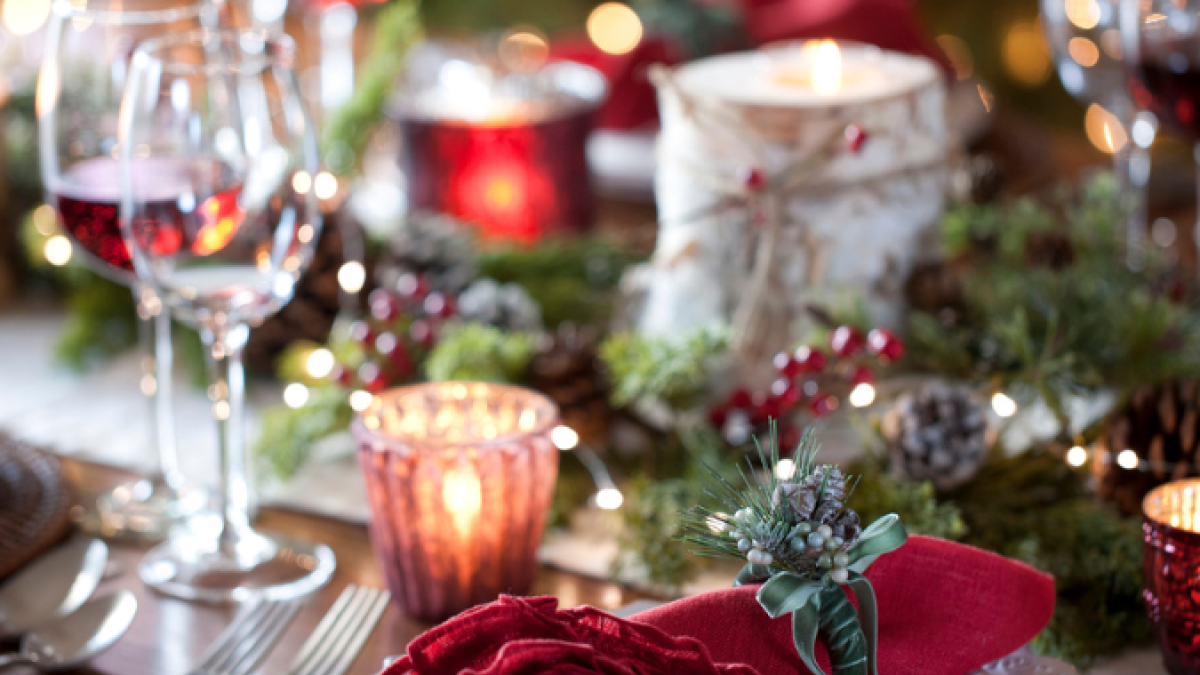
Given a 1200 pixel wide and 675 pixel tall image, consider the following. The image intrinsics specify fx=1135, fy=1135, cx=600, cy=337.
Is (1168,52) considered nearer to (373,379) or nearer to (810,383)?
(810,383)

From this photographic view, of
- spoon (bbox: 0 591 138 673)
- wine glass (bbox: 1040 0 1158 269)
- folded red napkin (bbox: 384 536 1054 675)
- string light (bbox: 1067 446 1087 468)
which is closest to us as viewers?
folded red napkin (bbox: 384 536 1054 675)

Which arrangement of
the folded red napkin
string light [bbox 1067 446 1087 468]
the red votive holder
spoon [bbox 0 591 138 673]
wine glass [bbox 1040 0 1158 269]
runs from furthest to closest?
1. the red votive holder
2. wine glass [bbox 1040 0 1158 269]
3. string light [bbox 1067 446 1087 468]
4. spoon [bbox 0 591 138 673]
5. the folded red napkin

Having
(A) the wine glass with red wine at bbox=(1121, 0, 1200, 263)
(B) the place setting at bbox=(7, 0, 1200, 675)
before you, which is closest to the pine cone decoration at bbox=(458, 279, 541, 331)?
(B) the place setting at bbox=(7, 0, 1200, 675)

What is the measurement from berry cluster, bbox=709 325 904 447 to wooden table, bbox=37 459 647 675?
126 mm

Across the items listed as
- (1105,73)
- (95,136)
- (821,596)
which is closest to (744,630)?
(821,596)

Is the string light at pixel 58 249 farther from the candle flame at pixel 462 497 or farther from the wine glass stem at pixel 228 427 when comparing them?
the candle flame at pixel 462 497

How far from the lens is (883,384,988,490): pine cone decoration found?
2.01 ft

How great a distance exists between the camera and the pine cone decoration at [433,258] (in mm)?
911

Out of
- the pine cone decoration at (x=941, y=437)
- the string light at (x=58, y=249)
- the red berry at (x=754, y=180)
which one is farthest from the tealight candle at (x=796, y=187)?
the string light at (x=58, y=249)

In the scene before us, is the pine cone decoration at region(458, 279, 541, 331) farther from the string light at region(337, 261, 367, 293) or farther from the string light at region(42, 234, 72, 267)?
the string light at region(42, 234, 72, 267)

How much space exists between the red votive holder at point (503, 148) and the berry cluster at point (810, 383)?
0.43 metres

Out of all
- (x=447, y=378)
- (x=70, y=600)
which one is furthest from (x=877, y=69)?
(x=70, y=600)

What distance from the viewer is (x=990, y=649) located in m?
0.47

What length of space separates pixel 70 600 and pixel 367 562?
152 millimetres
